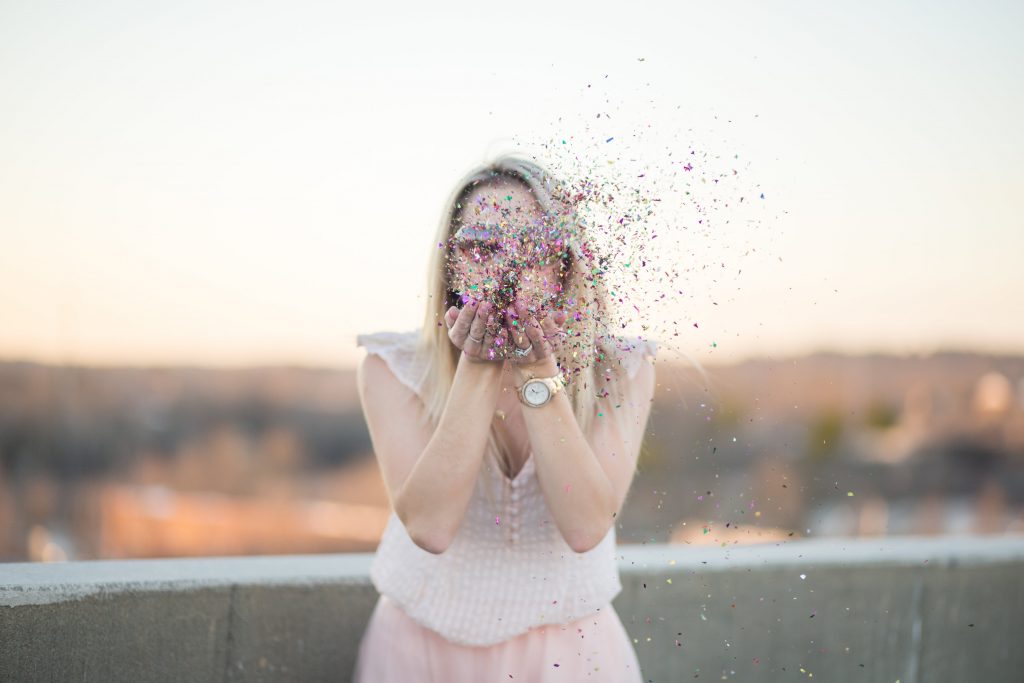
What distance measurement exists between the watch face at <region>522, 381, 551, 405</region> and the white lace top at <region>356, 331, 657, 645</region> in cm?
25

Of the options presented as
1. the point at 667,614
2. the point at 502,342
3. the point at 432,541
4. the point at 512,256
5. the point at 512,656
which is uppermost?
the point at 512,256

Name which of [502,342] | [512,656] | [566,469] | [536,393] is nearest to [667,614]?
[512,656]

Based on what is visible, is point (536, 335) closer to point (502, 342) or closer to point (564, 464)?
point (502, 342)

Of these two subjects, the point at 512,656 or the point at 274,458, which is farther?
the point at 274,458

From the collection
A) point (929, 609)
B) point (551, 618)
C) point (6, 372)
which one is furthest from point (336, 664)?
point (6, 372)

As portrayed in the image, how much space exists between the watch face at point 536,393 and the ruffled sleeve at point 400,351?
1.10 feet

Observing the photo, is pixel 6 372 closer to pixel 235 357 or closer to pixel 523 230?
pixel 235 357

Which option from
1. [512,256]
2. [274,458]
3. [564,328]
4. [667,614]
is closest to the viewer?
[512,256]

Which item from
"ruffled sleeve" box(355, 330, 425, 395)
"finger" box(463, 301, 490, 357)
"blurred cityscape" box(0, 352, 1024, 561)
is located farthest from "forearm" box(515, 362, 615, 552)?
"blurred cityscape" box(0, 352, 1024, 561)

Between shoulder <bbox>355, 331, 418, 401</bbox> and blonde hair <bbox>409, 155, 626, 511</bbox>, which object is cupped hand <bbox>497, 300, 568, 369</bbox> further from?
shoulder <bbox>355, 331, 418, 401</bbox>

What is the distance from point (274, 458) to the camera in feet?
285

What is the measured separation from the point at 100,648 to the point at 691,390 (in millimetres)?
1593

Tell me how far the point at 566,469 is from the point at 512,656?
482 mm

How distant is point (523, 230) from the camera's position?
1770 millimetres
